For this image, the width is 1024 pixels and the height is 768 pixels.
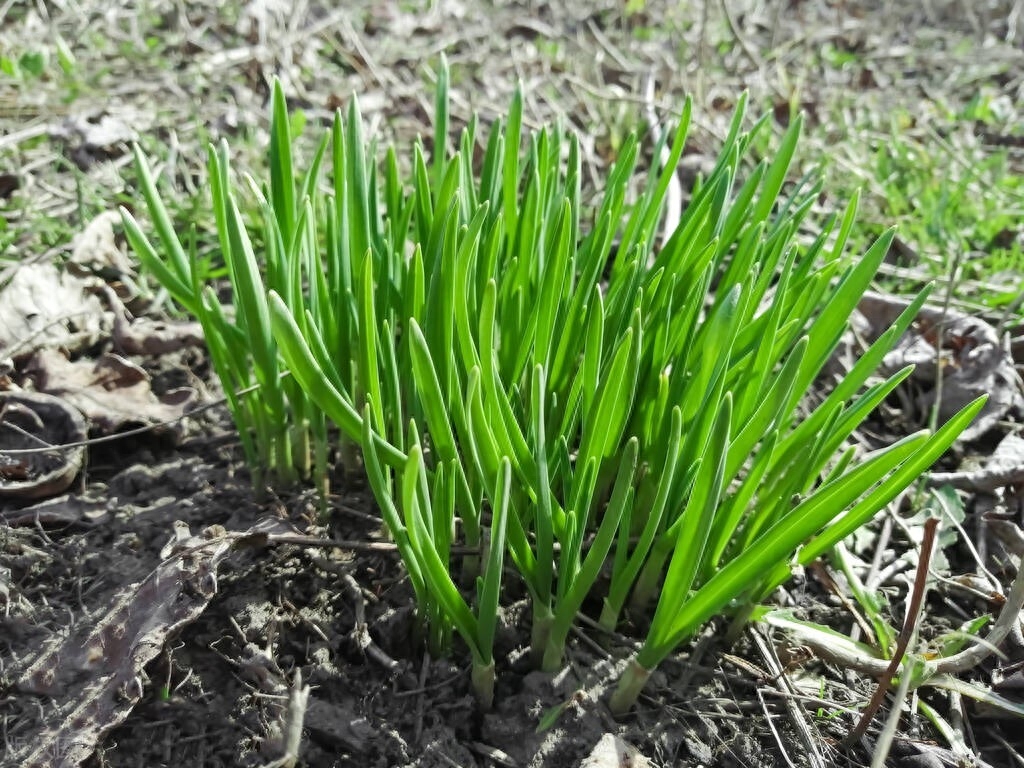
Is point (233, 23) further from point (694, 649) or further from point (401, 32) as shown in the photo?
point (694, 649)

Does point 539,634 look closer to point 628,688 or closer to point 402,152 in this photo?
point 628,688

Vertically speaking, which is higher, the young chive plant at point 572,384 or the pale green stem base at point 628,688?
the young chive plant at point 572,384

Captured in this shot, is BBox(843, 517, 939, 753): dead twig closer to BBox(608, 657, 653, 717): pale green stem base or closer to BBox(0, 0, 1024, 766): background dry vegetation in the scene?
BBox(0, 0, 1024, 766): background dry vegetation

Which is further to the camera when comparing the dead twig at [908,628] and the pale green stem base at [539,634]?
the pale green stem base at [539,634]

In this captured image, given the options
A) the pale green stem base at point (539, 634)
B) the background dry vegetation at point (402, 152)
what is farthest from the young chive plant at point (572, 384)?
the background dry vegetation at point (402, 152)

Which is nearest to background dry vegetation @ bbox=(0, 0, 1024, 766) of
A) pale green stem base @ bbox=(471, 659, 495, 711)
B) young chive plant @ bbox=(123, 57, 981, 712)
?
pale green stem base @ bbox=(471, 659, 495, 711)

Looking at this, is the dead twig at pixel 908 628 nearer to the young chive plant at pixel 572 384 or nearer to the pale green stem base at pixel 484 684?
the young chive plant at pixel 572 384

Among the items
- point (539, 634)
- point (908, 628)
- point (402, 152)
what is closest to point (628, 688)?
point (539, 634)
